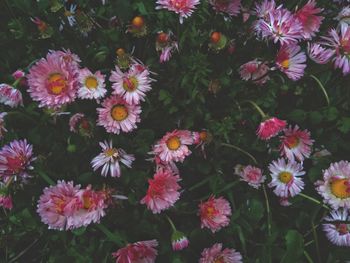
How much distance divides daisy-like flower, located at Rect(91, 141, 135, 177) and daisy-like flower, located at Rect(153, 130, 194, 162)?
0.09m

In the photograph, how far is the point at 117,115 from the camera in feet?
5.13

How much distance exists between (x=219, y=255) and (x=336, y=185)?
438 mm

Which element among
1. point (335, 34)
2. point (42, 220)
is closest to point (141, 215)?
point (42, 220)

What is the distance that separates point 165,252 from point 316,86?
29.5 inches

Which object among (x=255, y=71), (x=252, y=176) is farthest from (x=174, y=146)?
(x=255, y=71)

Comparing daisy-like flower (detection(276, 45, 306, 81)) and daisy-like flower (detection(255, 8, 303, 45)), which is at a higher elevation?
daisy-like flower (detection(255, 8, 303, 45))

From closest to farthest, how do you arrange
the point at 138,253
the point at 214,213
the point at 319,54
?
the point at 138,253 < the point at 214,213 < the point at 319,54

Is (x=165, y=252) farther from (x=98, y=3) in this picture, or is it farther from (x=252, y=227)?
(x=98, y=3)

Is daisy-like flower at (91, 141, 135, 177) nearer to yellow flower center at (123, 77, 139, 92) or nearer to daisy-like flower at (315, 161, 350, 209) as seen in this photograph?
yellow flower center at (123, 77, 139, 92)

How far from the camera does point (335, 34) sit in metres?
1.68

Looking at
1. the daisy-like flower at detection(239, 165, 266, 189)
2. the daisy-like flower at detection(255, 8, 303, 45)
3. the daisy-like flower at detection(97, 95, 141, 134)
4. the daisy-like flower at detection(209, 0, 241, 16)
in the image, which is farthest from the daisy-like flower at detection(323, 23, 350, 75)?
the daisy-like flower at detection(97, 95, 141, 134)

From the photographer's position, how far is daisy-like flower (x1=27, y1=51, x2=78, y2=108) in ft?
4.99

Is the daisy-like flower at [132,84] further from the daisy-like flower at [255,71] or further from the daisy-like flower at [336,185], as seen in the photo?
the daisy-like flower at [336,185]

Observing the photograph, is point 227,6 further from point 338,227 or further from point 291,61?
point 338,227
